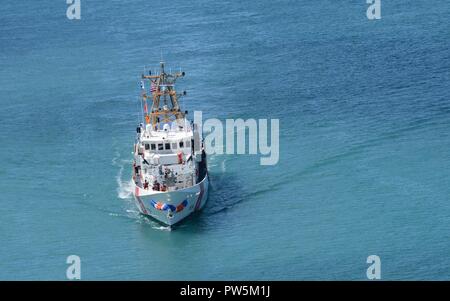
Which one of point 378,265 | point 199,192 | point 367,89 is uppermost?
point 367,89

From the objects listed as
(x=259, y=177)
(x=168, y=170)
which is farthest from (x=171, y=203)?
(x=259, y=177)

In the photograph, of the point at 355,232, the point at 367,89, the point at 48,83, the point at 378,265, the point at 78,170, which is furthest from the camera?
the point at 48,83

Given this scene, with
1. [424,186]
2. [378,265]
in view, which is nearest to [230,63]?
[424,186]

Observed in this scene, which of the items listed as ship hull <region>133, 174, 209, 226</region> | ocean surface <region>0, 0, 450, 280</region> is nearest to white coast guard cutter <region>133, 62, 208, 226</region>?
ship hull <region>133, 174, 209, 226</region>

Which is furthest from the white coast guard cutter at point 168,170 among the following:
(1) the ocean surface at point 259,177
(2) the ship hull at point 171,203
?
(1) the ocean surface at point 259,177

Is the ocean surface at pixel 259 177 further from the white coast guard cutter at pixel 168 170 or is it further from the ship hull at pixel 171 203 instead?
the white coast guard cutter at pixel 168 170

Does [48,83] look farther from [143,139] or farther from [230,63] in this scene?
[143,139]

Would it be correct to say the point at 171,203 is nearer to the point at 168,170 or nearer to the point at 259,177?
the point at 168,170
